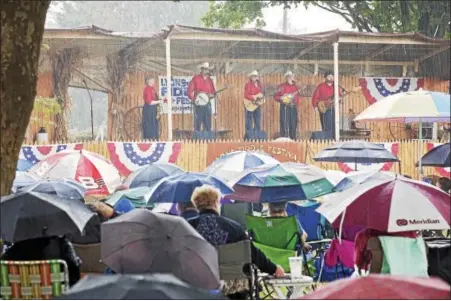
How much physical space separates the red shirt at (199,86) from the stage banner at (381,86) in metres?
4.44

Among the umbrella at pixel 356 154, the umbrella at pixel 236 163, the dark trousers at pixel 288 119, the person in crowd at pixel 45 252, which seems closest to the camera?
the person in crowd at pixel 45 252

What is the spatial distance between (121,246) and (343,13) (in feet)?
89.5

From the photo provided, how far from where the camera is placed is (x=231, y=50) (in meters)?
24.1

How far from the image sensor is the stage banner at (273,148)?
2016 centimetres

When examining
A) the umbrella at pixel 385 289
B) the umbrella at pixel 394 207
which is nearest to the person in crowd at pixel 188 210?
the umbrella at pixel 394 207

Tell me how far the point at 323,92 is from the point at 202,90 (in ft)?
10.5

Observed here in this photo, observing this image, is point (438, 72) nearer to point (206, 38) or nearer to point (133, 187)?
point (206, 38)

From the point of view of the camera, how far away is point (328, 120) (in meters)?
24.3

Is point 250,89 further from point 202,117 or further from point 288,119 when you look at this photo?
point 202,117

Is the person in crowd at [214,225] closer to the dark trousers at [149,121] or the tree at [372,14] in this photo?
the dark trousers at [149,121]

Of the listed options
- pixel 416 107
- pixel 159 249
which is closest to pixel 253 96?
pixel 416 107

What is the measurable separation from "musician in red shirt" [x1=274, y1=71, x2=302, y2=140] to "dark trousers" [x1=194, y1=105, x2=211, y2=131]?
1901mm

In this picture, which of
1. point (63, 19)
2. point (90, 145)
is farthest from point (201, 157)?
point (63, 19)

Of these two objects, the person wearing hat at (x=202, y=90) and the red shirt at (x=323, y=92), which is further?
the red shirt at (x=323, y=92)
